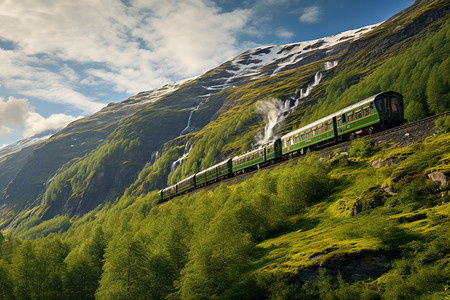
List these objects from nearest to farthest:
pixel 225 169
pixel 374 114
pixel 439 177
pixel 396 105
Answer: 1. pixel 439 177
2. pixel 374 114
3. pixel 396 105
4. pixel 225 169

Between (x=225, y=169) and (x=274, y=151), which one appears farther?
(x=225, y=169)

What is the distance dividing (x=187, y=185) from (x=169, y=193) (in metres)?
21.4

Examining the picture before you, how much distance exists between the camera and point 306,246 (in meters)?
35.6

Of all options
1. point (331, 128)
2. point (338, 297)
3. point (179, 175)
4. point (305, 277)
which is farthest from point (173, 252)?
point (179, 175)

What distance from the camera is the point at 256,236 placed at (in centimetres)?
4984

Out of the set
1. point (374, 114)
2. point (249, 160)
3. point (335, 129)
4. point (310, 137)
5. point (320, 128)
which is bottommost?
point (249, 160)

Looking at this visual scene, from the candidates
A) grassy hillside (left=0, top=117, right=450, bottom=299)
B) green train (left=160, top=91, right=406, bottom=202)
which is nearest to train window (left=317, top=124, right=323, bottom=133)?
green train (left=160, top=91, right=406, bottom=202)

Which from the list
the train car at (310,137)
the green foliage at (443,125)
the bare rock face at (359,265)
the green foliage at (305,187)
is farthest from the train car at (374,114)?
the bare rock face at (359,265)

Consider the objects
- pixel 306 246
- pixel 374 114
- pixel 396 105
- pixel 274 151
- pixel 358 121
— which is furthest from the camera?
pixel 274 151

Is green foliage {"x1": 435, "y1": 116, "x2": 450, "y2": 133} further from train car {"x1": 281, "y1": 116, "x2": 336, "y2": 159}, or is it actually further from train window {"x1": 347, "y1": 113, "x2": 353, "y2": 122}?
train car {"x1": 281, "y1": 116, "x2": 336, "y2": 159}

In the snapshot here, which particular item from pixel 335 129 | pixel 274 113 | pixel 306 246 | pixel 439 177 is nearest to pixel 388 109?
pixel 335 129

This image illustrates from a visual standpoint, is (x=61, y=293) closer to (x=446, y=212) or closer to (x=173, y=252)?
(x=173, y=252)

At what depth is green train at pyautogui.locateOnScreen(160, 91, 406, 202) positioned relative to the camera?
148 ft

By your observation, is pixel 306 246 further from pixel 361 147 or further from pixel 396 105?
pixel 396 105
